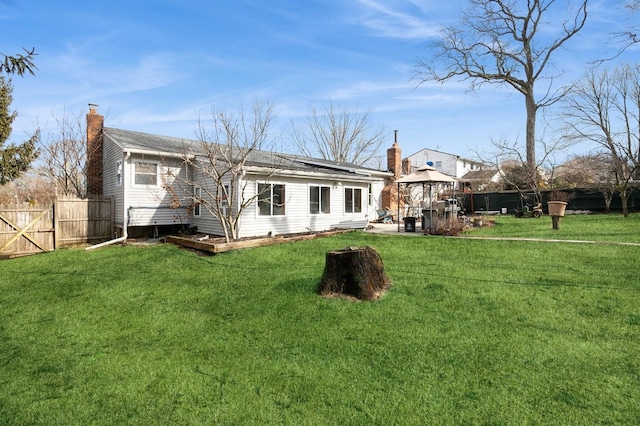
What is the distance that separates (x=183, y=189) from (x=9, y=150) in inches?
238

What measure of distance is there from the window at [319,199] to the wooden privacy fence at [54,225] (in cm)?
757

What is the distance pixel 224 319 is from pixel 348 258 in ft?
6.99

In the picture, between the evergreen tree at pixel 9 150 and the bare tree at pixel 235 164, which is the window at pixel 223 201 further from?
the evergreen tree at pixel 9 150

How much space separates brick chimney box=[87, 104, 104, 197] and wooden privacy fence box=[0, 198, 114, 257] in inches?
108

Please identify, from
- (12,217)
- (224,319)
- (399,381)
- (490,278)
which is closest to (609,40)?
(490,278)

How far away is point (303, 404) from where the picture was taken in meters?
3.12

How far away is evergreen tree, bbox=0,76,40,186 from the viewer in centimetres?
1222

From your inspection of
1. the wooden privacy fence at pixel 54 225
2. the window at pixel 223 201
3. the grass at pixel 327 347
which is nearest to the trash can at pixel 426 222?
the grass at pixel 327 347

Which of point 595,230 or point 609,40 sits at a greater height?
point 609,40

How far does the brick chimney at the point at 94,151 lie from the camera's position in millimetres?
15023

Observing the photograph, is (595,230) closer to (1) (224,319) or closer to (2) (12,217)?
(1) (224,319)

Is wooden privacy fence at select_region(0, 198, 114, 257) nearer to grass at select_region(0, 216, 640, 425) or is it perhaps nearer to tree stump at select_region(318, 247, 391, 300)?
grass at select_region(0, 216, 640, 425)

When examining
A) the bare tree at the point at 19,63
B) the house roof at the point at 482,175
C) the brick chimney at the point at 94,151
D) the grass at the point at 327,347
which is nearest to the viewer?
the grass at the point at 327,347

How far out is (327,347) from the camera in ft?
13.8
